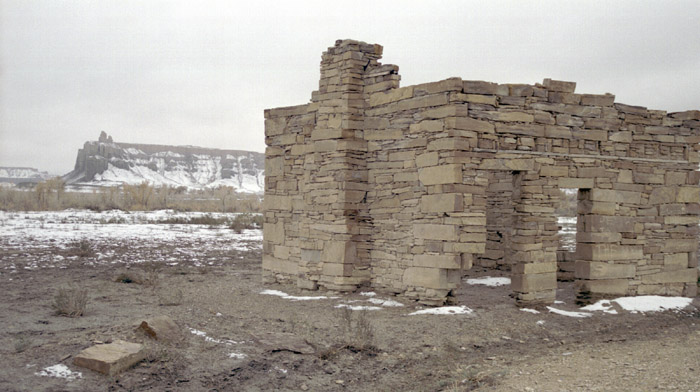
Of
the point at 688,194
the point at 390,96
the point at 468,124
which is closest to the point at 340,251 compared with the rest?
the point at 390,96

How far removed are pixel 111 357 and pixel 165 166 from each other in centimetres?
10016

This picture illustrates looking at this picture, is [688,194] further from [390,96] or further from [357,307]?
[357,307]

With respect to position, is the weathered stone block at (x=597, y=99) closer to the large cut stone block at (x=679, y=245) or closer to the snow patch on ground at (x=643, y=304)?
the large cut stone block at (x=679, y=245)

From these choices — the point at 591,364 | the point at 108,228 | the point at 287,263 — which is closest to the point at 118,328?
the point at 287,263

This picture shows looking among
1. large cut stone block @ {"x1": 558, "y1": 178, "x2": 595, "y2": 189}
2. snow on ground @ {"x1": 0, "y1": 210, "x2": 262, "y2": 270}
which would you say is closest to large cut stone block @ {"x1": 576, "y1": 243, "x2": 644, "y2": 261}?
large cut stone block @ {"x1": 558, "y1": 178, "x2": 595, "y2": 189}

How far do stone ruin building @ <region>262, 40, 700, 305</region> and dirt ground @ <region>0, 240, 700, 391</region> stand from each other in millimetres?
782

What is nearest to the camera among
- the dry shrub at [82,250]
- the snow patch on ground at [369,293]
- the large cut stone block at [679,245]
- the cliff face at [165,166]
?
Result: the snow patch on ground at [369,293]

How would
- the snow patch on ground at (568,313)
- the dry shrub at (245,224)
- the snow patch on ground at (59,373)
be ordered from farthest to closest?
the dry shrub at (245,224), the snow patch on ground at (568,313), the snow patch on ground at (59,373)

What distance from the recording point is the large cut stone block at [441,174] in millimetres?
9109

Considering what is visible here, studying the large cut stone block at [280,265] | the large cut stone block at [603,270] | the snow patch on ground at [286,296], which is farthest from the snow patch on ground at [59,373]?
the large cut stone block at [603,270]

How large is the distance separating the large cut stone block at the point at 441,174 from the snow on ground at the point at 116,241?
8.34 meters

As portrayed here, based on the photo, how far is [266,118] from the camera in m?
12.4

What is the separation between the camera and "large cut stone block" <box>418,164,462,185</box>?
29.9ft

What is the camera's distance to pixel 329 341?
7430 millimetres
